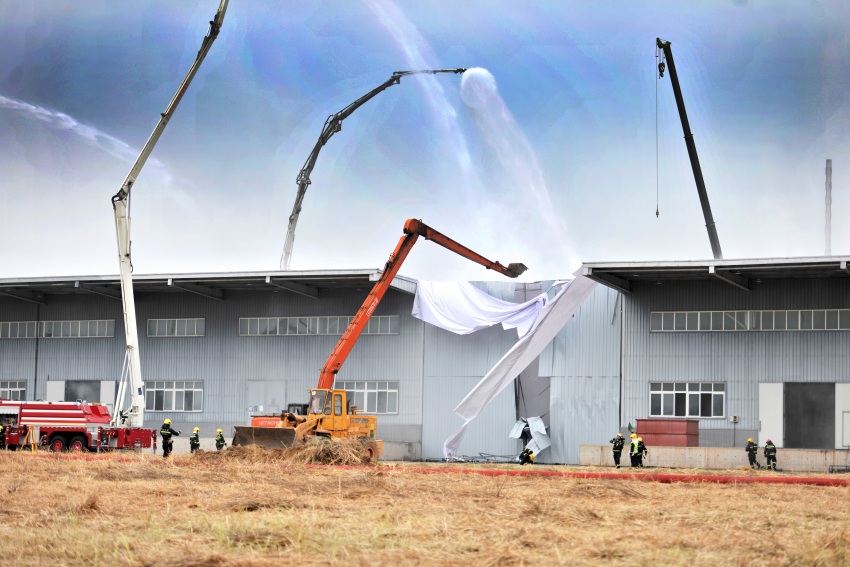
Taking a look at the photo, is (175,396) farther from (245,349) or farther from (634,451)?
(634,451)

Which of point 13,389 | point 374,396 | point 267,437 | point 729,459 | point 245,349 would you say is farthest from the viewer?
point 13,389

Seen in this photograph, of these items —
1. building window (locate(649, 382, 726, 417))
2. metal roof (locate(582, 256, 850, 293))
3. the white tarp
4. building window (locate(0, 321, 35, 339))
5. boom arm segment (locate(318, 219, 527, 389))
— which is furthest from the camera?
building window (locate(0, 321, 35, 339))

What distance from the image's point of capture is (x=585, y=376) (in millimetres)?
42031

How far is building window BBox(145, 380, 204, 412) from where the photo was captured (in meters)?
47.4

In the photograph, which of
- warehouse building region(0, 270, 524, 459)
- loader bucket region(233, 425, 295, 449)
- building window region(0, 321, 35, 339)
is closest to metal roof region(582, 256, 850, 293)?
warehouse building region(0, 270, 524, 459)

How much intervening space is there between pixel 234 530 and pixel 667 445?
87.3ft

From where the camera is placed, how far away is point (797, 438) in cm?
3991

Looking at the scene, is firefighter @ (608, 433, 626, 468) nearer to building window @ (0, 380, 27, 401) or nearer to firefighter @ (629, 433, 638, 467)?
firefighter @ (629, 433, 638, 467)

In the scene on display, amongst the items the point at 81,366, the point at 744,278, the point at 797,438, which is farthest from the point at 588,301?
the point at 81,366

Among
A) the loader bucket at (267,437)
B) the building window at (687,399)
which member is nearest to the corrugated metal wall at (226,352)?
the building window at (687,399)

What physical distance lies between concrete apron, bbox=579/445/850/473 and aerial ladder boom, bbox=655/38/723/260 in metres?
11.1

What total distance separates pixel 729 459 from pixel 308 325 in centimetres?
1848

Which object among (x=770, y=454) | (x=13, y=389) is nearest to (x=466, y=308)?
(x=770, y=454)

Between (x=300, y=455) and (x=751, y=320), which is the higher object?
(x=751, y=320)
